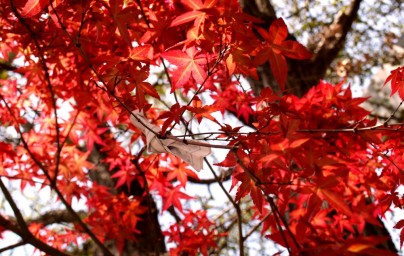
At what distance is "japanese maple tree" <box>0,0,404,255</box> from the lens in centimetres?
108

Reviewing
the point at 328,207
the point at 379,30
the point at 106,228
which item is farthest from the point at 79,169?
the point at 379,30

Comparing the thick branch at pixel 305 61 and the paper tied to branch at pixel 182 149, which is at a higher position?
the thick branch at pixel 305 61

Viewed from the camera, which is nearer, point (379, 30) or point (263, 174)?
point (263, 174)

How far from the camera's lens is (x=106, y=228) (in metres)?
2.34

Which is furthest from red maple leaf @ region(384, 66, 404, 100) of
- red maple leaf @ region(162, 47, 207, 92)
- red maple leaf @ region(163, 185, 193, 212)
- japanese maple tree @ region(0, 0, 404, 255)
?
red maple leaf @ region(163, 185, 193, 212)

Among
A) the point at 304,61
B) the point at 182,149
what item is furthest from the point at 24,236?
the point at 304,61

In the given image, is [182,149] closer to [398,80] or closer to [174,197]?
[398,80]

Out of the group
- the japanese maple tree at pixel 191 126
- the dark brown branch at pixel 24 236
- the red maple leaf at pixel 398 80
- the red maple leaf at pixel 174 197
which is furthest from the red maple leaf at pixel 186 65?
the red maple leaf at pixel 174 197

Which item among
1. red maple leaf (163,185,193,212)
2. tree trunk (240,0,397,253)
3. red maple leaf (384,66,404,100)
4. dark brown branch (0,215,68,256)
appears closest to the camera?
red maple leaf (384,66,404,100)

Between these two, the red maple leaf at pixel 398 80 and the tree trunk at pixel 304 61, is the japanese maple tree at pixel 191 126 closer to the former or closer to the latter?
the red maple leaf at pixel 398 80

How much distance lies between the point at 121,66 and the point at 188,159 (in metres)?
0.38

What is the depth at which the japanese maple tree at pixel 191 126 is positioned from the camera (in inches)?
42.4

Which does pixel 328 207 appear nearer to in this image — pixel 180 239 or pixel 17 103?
pixel 180 239

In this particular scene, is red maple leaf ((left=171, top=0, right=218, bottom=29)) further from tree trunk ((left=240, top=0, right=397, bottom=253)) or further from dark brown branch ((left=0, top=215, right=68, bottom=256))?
tree trunk ((left=240, top=0, right=397, bottom=253))
